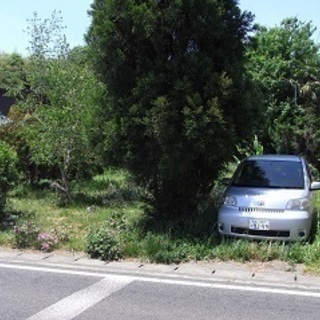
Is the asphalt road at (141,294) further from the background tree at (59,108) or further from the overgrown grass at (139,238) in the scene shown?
the background tree at (59,108)

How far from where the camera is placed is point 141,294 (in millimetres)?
6074

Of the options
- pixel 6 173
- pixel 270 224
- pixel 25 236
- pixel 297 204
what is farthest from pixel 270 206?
pixel 6 173

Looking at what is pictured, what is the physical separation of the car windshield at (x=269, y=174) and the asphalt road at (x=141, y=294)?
6.92 ft

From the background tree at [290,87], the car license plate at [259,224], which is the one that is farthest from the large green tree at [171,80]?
the background tree at [290,87]

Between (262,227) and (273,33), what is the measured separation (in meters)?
21.2

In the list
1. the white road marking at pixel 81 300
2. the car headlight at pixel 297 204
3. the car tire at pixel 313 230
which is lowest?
the white road marking at pixel 81 300

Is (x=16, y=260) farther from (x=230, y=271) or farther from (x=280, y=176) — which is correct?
(x=280, y=176)

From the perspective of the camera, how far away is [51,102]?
12.5 meters

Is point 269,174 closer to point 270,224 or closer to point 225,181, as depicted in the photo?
point 225,181

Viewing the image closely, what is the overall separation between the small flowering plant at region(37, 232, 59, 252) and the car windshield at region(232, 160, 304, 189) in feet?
10.7

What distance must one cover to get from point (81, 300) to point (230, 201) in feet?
11.2

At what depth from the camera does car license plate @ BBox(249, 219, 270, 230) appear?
7.80 m

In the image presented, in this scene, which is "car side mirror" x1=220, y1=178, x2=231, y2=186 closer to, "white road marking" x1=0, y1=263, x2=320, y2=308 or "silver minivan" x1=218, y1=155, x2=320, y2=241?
"silver minivan" x1=218, y1=155, x2=320, y2=241

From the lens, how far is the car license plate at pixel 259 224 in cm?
780
